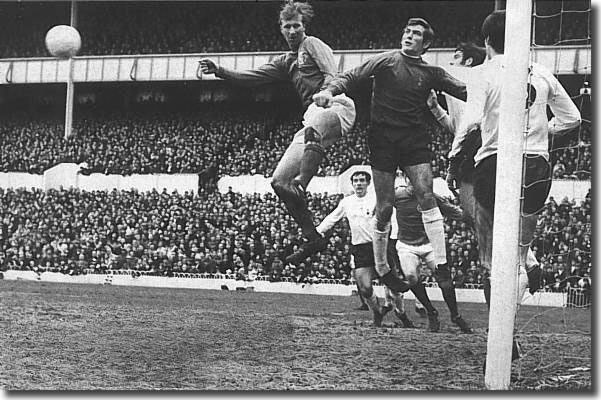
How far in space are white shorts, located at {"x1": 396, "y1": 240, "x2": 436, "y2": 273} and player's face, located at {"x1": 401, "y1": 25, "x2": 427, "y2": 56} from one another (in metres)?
1.42

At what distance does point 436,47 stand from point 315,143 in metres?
1.15

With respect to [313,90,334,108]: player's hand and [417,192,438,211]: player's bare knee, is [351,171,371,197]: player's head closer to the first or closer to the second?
[417,192,438,211]: player's bare knee

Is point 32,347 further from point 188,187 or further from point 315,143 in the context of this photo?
point 315,143

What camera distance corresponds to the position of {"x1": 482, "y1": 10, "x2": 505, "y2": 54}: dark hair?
6195 millimetres

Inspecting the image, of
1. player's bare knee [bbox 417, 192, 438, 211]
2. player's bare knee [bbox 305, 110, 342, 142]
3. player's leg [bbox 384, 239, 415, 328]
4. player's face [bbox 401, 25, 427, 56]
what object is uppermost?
player's face [bbox 401, 25, 427, 56]

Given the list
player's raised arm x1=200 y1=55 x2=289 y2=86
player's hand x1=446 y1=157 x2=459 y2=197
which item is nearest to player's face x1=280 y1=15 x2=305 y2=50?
player's raised arm x1=200 y1=55 x2=289 y2=86

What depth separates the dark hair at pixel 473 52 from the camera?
6344 mm

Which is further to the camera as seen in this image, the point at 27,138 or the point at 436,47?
the point at 27,138

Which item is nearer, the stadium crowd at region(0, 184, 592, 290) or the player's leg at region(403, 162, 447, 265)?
the stadium crowd at region(0, 184, 592, 290)

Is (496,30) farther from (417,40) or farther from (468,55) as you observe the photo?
(417,40)

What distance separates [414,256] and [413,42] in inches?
62.3

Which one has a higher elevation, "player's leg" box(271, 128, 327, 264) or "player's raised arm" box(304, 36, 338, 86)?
"player's raised arm" box(304, 36, 338, 86)

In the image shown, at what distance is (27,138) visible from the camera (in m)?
7.46

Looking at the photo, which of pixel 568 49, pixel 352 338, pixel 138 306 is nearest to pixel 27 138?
pixel 138 306
